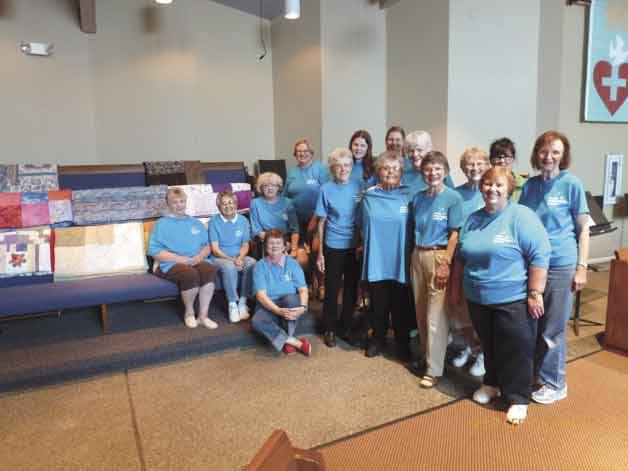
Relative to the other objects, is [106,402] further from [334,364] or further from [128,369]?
[334,364]

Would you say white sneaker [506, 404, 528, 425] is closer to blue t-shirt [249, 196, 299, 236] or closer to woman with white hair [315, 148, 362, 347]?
woman with white hair [315, 148, 362, 347]

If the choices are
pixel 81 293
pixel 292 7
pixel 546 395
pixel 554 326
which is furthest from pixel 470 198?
pixel 292 7

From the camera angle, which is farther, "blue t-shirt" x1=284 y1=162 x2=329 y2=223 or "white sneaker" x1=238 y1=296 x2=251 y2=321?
"blue t-shirt" x1=284 y1=162 x2=329 y2=223

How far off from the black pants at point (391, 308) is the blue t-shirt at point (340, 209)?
1.08 feet

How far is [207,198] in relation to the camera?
13.6ft

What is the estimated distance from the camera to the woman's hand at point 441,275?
97.8 inches

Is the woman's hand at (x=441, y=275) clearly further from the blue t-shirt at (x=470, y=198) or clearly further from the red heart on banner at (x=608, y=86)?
the red heart on banner at (x=608, y=86)

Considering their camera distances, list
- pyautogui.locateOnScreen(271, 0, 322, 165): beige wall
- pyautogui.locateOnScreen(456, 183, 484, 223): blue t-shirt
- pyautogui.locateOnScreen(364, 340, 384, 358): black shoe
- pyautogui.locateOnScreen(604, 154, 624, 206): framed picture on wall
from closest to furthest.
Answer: pyautogui.locateOnScreen(456, 183, 484, 223): blue t-shirt < pyautogui.locateOnScreen(364, 340, 384, 358): black shoe < pyautogui.locateOnScreen(271, 0, 322, 165): beige wall < pyautogui.locateOnScreen(604, 154, 624, 206): framed picture on wall

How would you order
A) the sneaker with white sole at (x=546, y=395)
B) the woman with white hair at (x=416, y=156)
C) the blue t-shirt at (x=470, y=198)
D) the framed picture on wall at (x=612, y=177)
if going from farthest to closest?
the framed picture on wall at (x=612, y=177) < the woman with white hair at (x=416, y=156) < the blue t-shirt at (x=470, y=198) < the sneaker with white sole at (x=546, y=395)

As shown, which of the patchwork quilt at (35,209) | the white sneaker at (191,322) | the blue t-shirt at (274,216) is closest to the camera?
the white sneaker at (191,322)

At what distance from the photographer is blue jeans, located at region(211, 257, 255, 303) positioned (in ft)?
10.9

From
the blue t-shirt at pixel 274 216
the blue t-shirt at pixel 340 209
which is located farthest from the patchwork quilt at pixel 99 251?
the blue t-shirt at pixel 340 209

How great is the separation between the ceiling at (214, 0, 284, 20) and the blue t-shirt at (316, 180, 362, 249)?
3.92 meters

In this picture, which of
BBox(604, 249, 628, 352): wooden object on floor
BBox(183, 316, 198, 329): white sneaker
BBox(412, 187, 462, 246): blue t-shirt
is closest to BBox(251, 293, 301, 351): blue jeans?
BBox(183, 316, 198, 329): white sneaker
